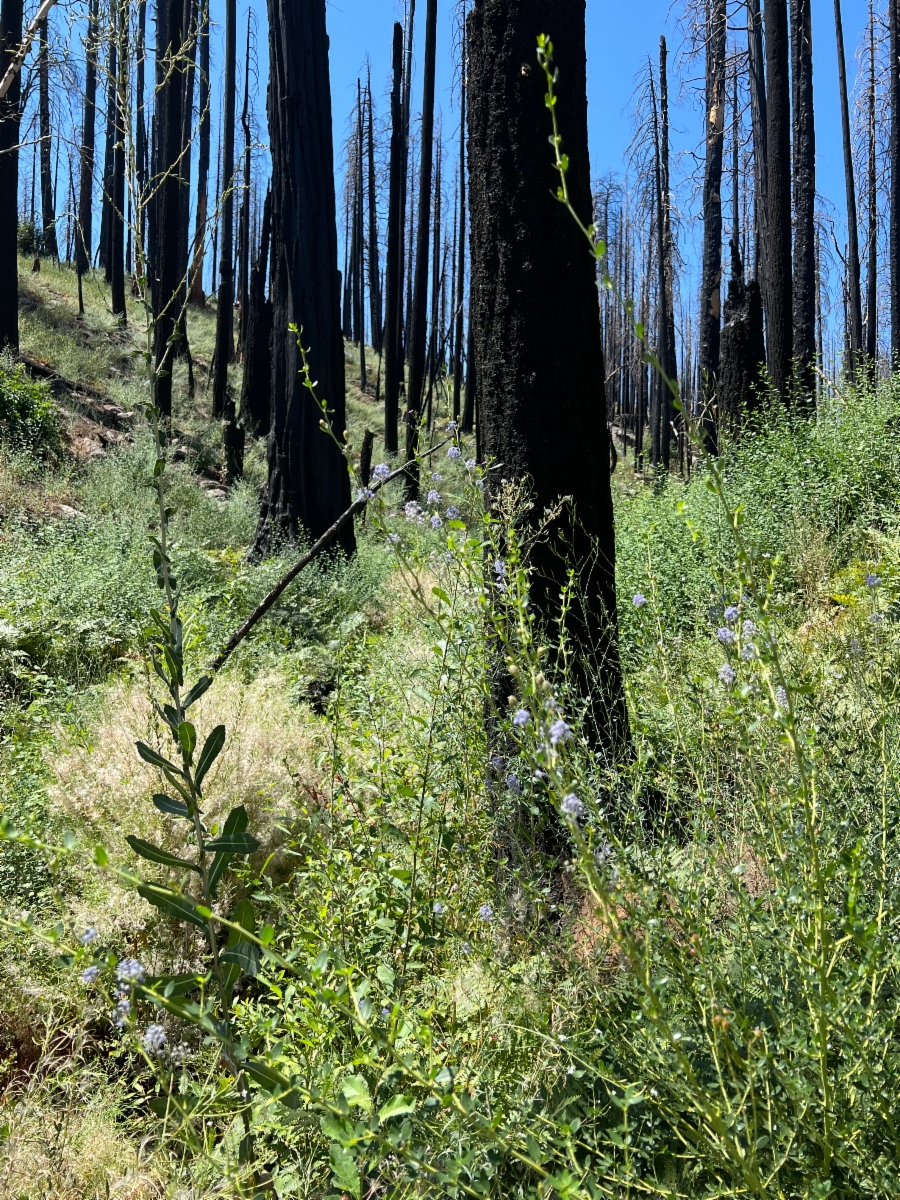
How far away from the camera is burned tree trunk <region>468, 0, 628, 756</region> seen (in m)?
3.16

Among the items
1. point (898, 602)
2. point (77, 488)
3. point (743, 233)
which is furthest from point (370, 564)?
point (743, 233)

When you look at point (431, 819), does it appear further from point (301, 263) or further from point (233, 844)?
point (301, 263)

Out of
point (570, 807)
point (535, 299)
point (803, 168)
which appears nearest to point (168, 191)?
point (803, 168)

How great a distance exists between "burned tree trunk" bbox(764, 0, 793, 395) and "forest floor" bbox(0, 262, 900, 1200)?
192 inches

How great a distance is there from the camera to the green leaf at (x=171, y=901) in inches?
42.9

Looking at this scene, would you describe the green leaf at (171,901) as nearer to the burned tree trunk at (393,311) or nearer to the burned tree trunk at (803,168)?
the burned tree trunk at (803,168)

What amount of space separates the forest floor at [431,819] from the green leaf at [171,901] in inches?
5.1

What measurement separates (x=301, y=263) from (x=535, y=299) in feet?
18.3

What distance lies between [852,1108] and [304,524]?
23.3 feet

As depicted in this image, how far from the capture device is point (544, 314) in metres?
3.19

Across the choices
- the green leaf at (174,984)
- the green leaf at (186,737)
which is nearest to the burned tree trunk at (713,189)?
the green leaf at (186,737)

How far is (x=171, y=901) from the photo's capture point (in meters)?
1.17

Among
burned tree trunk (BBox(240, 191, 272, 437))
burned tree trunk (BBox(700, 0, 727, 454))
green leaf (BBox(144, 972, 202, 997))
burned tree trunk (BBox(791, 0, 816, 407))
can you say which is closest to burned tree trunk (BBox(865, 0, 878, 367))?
burned tree trunk (BBox(700, 0, 727, 454))

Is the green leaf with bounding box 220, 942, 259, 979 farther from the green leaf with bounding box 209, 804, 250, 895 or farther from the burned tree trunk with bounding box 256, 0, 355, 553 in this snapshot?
the burned tree trunk with bounding box 256, 0, 355, 553
